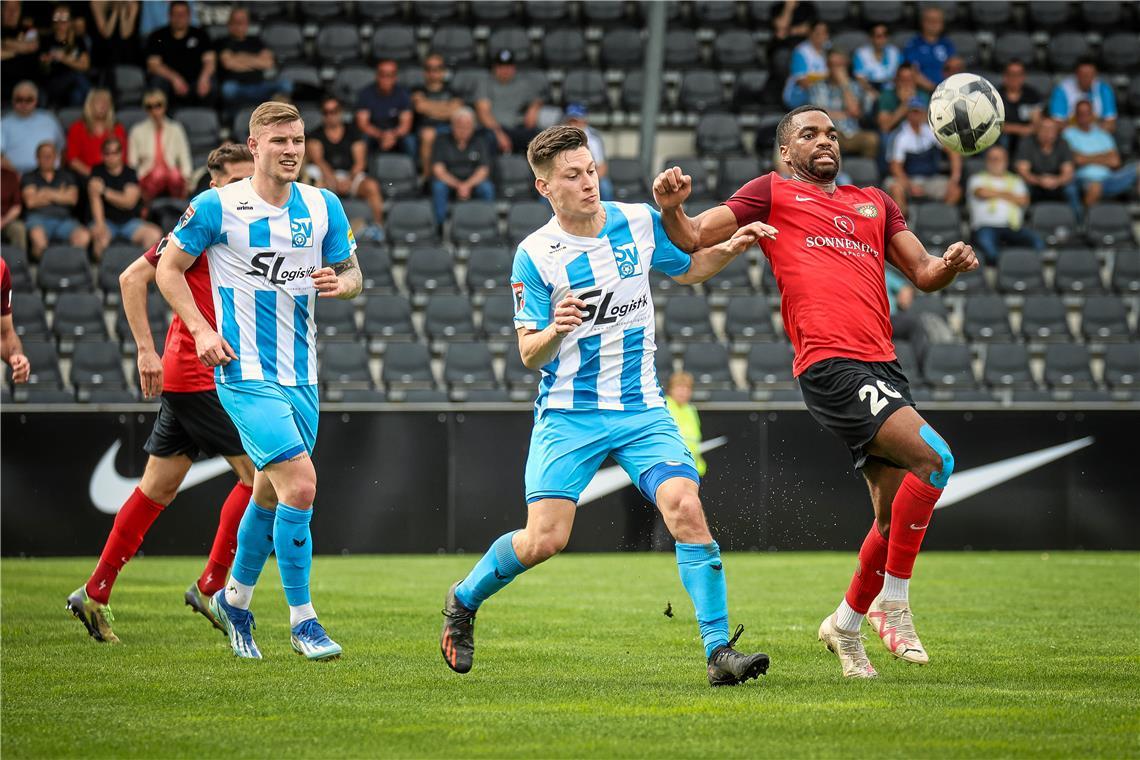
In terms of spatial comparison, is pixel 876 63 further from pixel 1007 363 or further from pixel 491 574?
pixel 491 574

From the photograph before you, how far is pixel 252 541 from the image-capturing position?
23.0ft

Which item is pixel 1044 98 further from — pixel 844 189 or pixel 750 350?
pixel 844 189

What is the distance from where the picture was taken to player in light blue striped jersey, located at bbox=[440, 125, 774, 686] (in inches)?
241

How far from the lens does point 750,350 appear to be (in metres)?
16.2

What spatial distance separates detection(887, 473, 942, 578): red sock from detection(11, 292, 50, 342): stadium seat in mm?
11847

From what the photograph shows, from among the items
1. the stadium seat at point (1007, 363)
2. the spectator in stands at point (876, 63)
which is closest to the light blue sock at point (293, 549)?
the stadium seat at point (1007, 363)

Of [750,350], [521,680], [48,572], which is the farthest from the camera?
[750,350]

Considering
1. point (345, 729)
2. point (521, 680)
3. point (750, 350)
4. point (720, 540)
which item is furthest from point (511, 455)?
point (345, 729)

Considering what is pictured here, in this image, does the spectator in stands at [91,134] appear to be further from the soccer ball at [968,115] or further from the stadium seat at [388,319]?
the soccer ball at [968,115]

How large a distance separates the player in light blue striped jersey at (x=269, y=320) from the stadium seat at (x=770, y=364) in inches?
376

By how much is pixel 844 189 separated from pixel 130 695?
12.5 ft

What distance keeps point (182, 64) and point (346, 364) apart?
5556 mm

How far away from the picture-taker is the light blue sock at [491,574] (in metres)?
6.25

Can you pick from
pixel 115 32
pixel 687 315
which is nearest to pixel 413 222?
pixel 687 315
